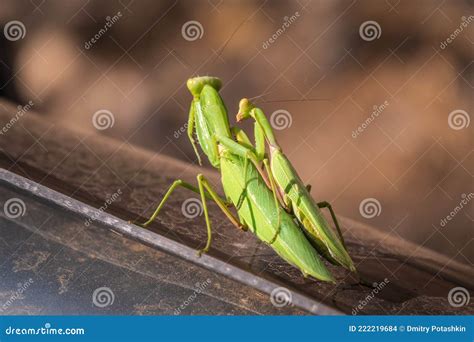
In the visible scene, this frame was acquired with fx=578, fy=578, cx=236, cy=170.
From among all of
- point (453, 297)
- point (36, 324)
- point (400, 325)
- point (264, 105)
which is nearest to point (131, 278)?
point (36, 324)

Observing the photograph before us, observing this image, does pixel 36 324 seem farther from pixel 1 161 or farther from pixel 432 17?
pixel 432 17

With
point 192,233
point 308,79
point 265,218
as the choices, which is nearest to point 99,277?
point 192,233

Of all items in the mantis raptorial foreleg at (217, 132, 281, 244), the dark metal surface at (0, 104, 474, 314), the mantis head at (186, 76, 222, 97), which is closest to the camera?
the dark metal surface at (0, 104, 474, 314)

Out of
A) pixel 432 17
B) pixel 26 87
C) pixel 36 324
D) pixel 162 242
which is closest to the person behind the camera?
pixel 36 324

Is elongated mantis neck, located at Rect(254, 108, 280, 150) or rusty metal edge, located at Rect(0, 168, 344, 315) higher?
elongated mantis neck, located at Rect(254, 108, 280, 150)

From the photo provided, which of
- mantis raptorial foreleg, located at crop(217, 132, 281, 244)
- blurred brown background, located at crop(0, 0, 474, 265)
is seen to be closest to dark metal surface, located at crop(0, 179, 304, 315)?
mantis raptorial foreleg, located at crop(217, 132, 281, 244)

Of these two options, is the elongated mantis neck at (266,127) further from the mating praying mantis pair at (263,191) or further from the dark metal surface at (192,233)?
the dark metal surface at (192,233)

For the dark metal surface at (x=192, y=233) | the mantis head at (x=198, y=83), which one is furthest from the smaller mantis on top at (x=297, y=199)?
the mantis head at (x=198, y=83)

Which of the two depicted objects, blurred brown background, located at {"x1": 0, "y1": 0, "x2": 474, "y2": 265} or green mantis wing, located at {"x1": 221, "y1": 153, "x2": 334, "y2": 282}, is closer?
green mantis wing, located at {"x1": 221, "y1": 153, "x2": 334, "y2": 282}

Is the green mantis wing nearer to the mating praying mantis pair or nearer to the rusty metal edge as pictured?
the mating praying mantis pair
